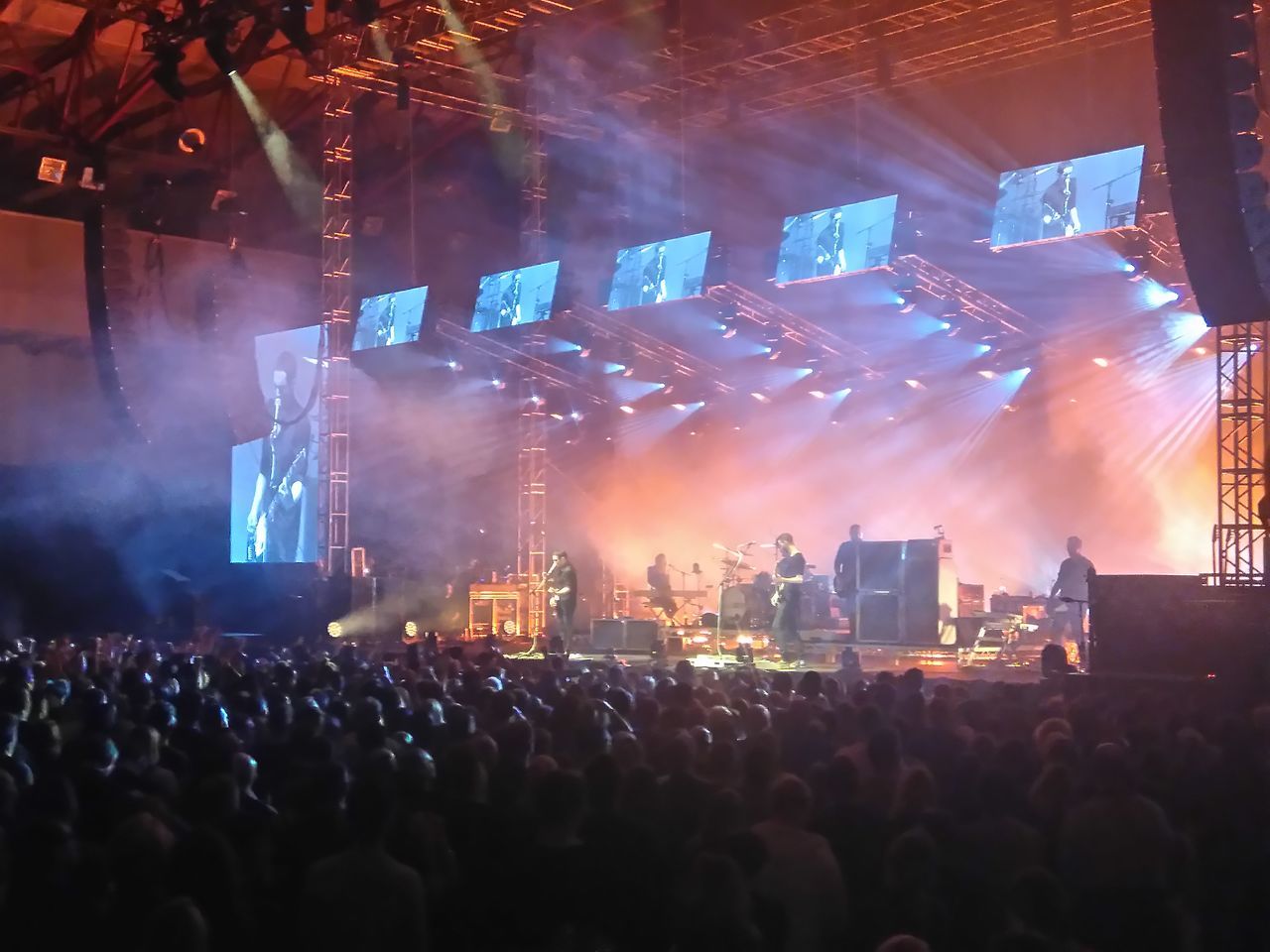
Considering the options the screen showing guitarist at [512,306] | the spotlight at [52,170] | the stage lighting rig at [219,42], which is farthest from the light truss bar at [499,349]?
the stage lighting rig at [219,42]

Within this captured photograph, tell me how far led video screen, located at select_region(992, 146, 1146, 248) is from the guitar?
10.7 metres

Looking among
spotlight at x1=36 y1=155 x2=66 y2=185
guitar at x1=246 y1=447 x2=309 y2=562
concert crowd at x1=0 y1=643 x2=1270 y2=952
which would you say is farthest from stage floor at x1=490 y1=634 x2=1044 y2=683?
spotlight at x1=36 y1=155 x2=66 y2=185

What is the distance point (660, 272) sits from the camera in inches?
787

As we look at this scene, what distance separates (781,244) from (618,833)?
15.2 metres

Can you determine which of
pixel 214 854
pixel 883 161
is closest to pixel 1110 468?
pixel 883 161

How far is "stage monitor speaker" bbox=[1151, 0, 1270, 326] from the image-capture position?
29.8 feet

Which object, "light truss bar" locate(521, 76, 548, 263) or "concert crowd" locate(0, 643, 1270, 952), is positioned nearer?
"concert crowd" locate(0, 643, 1270, 952)

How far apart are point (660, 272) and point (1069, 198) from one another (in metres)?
6.56

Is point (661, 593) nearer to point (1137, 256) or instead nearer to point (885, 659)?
point (885, 659)

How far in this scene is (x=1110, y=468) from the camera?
2323cm

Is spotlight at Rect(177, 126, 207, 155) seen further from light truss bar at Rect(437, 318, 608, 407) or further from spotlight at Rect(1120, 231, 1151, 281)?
spotlight at Rect(1120, 231, 1151, 281)

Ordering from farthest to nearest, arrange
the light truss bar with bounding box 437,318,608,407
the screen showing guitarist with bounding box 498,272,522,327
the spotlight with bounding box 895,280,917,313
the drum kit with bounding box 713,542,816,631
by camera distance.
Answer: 1. the light truss bar with bounding box 437,318,608,407
2. the screen showing guitarist with bounding box 498,272,522,327
3. the drum kit with bounding box 713,542,816,631
4. the spotlight with bounding box 895,280,917,313

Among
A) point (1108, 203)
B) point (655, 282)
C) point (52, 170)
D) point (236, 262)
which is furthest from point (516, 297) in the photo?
point (1108, 203)

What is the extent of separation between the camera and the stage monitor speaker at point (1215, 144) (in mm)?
9078
